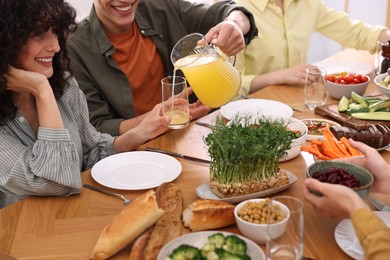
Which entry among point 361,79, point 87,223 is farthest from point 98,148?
point 361,79

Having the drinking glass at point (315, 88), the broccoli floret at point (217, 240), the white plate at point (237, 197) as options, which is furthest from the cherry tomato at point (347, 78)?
the broccoli floret at point (217, 240)

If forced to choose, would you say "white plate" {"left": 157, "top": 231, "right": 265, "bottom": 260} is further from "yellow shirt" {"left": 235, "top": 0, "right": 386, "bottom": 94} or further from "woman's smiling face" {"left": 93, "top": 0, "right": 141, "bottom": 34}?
"yellow shirt" {"left": 235, "top": 0, "right": 386, "bottom": 94}

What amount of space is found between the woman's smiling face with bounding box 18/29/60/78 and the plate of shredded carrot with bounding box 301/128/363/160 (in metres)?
0.81

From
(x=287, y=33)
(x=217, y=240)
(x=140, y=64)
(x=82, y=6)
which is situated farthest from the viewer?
(x=82, y=6)

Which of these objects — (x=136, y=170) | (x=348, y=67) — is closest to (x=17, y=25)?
(x=136, y=170)

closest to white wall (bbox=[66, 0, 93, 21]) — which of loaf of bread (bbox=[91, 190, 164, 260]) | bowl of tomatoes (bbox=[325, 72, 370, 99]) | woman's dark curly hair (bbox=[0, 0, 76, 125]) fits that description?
woman's dark curly hair (bbox=[0, 0, 76, 125])

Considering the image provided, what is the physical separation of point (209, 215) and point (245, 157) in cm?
18

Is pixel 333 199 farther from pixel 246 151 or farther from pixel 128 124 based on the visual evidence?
pixel 128 124

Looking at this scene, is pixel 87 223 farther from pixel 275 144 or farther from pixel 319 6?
pixel 319 6

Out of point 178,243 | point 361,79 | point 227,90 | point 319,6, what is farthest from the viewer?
point 319,6

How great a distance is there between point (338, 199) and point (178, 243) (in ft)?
1.19

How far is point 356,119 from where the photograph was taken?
1893 millimetres

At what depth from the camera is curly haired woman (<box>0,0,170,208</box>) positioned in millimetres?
1526

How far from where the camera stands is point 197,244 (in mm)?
1227
